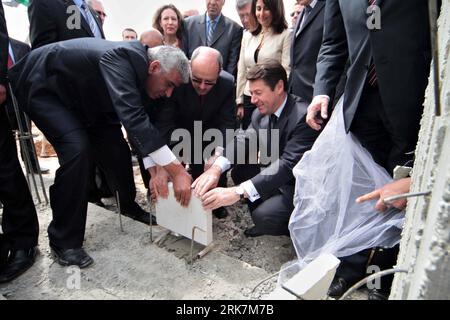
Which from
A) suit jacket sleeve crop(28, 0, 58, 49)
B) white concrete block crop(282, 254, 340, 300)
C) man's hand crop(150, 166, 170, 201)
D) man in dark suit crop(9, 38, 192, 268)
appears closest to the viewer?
white concrete block crop(282, 254, 340, 300)

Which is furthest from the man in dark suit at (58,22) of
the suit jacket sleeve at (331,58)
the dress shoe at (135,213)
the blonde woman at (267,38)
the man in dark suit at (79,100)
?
the suit jacket sleeve at (331,58)

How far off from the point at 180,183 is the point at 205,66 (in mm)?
873

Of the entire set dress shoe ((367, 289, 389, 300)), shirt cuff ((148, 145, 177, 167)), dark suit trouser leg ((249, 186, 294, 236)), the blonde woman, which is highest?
the blonde woman

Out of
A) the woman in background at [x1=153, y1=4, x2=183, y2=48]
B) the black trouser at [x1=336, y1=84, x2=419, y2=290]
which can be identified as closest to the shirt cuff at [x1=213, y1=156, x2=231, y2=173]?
the black trouser at [x1=336, y1=84, x2=419, y2=290]

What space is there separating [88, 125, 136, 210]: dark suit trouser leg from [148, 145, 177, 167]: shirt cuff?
69 centimetres

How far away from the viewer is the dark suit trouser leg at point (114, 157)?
260cm

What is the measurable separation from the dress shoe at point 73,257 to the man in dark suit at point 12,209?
0.57ft

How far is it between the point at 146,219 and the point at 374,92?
1956 mm

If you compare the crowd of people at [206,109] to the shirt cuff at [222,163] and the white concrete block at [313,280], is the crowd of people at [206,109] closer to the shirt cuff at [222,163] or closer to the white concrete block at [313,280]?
the shirt cuff at [222,163]

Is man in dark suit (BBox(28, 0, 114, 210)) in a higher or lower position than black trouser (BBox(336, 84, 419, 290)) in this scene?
higher

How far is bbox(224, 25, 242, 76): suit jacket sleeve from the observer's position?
3.61 meters

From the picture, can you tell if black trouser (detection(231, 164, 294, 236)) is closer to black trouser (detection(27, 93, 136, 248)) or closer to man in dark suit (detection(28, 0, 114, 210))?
man in dark suit (detection(28, 0, 114, 210))

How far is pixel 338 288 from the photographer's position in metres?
1.77

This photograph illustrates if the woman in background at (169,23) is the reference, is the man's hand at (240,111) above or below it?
below
